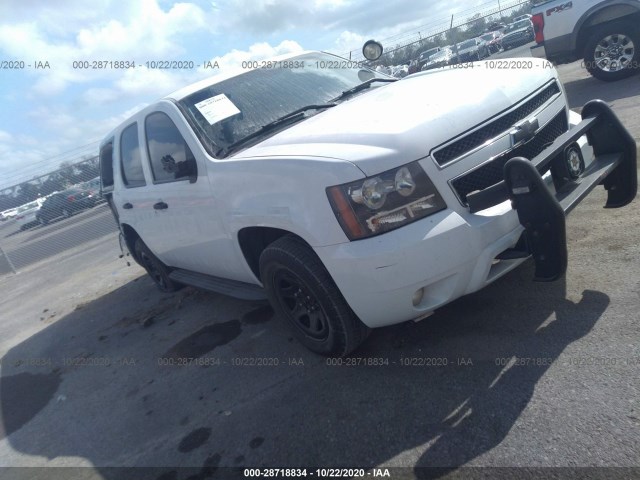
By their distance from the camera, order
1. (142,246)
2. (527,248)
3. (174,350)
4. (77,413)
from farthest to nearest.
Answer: (142,246) → (174,350) → (77,413) → (527,248)

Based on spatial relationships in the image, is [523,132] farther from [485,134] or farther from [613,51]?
[613,51]

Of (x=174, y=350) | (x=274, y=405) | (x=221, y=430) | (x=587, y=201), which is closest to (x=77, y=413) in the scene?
(x=174, y=350)

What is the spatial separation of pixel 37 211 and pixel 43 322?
53.9 feet

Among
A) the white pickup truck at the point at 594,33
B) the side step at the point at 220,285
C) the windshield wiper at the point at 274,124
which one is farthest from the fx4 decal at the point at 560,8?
the side step at the point at 220,285

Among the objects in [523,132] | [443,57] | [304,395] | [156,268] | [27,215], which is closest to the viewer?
[523,132]

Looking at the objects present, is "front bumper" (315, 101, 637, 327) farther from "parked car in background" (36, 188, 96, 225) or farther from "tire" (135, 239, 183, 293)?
"parked car in background" (36, 188, 96, 225)

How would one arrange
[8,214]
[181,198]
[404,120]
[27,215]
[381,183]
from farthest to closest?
[8,214] < [27,215] < [181,198] < [404,120] < [381,183]

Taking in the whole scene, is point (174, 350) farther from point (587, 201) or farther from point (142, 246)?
point (587, 201)

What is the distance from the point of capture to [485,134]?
2.80 metres

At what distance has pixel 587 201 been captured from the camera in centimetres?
458

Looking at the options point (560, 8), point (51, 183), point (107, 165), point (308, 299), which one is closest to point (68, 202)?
point (51, 183)

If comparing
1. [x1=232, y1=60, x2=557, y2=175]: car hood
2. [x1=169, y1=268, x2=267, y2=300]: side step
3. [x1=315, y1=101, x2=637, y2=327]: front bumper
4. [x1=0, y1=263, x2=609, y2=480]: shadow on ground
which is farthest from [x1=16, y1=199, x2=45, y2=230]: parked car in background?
[x1=315, y1=101, x2=637, y2=327]: front bumper

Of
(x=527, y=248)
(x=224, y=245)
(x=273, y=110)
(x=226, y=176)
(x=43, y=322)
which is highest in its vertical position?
(x=273, y=110)

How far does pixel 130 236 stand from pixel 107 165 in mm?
883
